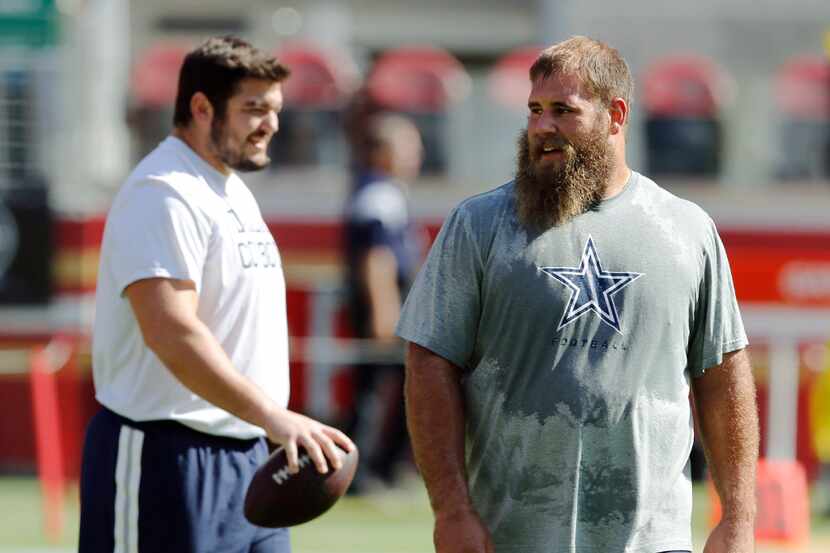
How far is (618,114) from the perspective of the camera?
3951 millimetres

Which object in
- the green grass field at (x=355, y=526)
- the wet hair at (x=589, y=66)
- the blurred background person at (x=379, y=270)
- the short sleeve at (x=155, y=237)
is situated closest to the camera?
the wet hair at (x=589, y=66)

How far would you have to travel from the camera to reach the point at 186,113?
4715 millimetres

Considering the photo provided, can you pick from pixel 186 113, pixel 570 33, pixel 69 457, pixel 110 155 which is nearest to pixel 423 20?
pixel 570 33

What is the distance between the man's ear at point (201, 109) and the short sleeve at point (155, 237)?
0.93 ft

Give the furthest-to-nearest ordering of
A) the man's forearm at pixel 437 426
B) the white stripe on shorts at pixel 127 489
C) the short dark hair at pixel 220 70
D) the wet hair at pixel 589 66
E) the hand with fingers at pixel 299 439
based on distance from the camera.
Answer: the short dark hair at pixel 220 70 < the white stripe on shorts at pixel 127 489 < the hand with fingers at pixel 299 439 < the wet hair at pixel 589 66 < the man's forearm at pixel 437 426

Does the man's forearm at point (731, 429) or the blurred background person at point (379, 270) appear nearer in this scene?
the man's forearm at point (731, 429)

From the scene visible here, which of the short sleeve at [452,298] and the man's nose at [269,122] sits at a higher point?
the man's nose at [269,122]

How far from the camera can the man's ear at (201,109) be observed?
4668mm

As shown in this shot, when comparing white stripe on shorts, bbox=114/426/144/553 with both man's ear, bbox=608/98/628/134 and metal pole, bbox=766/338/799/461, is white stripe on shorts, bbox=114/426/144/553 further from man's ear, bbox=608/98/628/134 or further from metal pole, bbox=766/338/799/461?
metal pole, bbox=766/338/799/461

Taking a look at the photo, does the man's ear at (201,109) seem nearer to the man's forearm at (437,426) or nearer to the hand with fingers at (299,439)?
the hand with fingers at (299,439)

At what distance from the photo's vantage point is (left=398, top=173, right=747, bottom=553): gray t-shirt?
12.5 feet

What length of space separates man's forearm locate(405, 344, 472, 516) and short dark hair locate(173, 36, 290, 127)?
44.0 inches

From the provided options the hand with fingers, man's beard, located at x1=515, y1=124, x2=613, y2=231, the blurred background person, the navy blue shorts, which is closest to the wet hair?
man's beard, located at x1=515, y1=124, x2=613, y2=231

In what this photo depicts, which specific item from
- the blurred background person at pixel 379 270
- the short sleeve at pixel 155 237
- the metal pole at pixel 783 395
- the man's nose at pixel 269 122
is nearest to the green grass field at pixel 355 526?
the blurred background person at pixel 379 270
